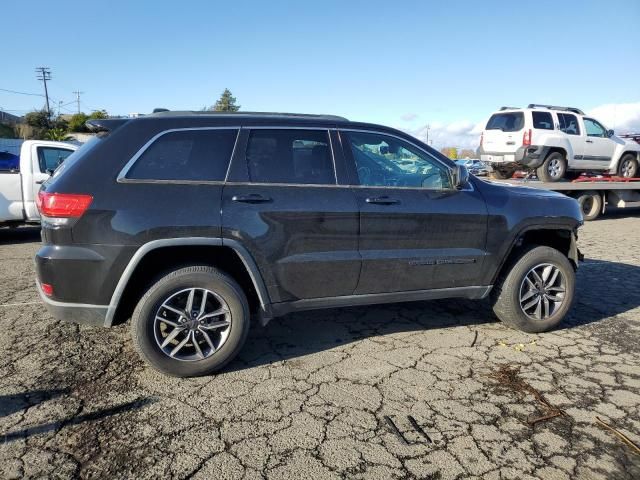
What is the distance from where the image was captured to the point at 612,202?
12461mm

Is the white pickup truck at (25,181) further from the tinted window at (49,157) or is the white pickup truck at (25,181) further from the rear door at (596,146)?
the rear door at (596,146)

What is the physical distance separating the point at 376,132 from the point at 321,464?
2492mm

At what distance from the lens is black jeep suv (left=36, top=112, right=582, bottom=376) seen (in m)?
3.01

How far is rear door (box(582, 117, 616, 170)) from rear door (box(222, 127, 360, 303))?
10697 mm

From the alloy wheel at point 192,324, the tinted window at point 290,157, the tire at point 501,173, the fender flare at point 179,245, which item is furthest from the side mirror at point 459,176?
the tire at point 501,173

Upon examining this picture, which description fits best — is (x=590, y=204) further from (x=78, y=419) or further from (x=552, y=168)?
(x=78, y=419)

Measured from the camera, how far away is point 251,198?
323 centimetres

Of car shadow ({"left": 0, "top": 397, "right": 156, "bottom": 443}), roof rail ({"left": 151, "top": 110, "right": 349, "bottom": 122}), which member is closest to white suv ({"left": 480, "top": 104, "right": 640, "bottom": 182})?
roof rail ({"left": 151, "top": 110, "right": 349, "bottom": 122})

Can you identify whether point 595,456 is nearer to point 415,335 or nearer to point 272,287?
point 415,335

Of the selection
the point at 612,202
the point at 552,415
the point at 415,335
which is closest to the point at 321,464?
the point at 552,415

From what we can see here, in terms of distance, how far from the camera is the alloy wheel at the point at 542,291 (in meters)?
4.16

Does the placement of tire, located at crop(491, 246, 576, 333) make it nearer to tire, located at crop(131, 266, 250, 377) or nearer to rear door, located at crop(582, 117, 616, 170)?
tire, located at crop(131, 266, 250, 377)

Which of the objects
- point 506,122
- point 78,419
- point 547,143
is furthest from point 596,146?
point 78,419

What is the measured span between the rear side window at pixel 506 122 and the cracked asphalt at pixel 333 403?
7.77 metres
